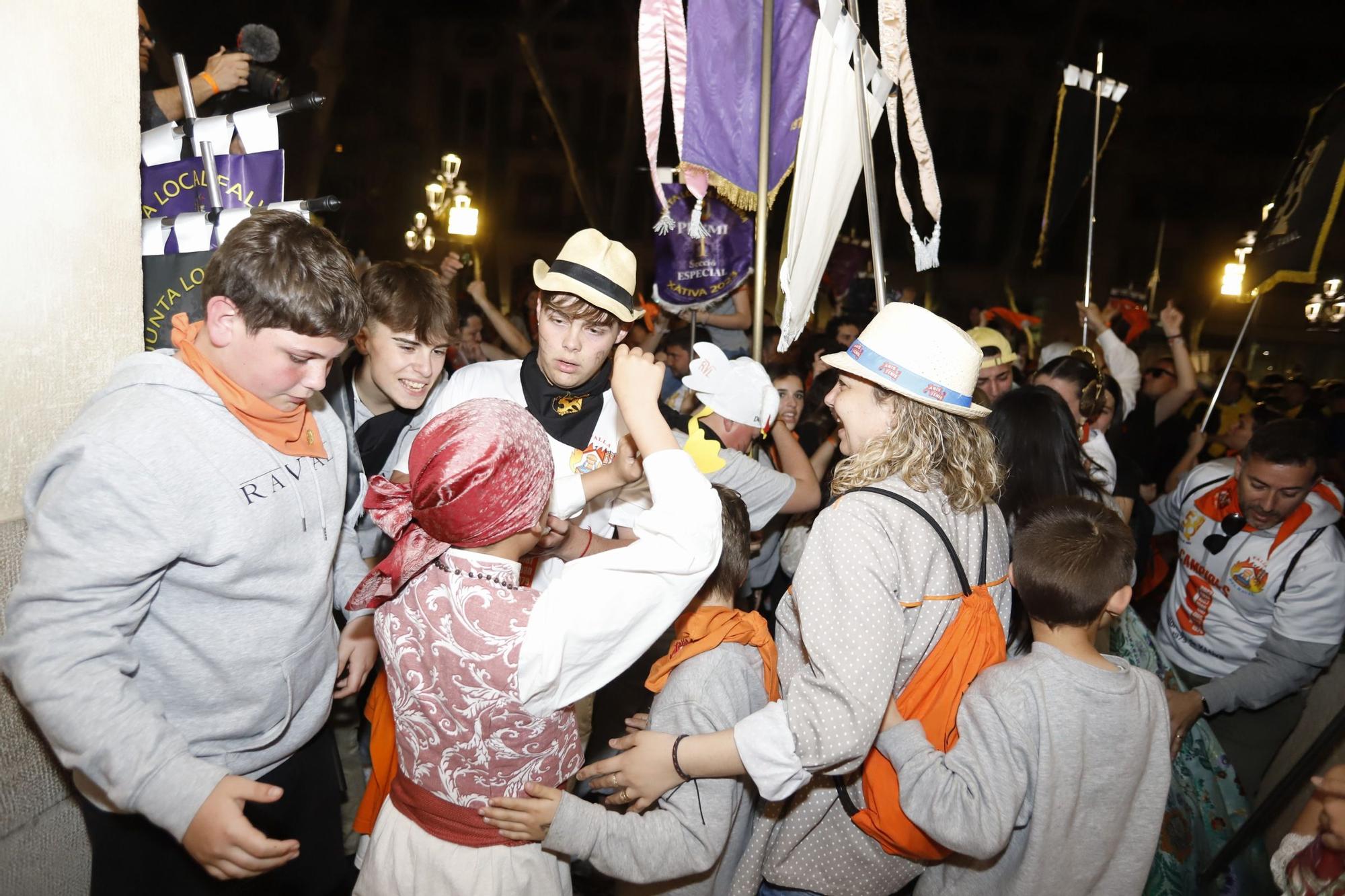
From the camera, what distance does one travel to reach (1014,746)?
1.83 meters

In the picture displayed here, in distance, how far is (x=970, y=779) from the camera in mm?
1805

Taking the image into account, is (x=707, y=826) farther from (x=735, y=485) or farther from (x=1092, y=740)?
(x=735, y=485)

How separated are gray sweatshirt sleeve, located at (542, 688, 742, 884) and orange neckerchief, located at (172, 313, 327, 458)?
41.3 inches

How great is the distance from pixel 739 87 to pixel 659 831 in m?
2.87

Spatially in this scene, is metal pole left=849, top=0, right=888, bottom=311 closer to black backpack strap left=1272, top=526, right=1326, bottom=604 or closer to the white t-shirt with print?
the white t-shirt with print

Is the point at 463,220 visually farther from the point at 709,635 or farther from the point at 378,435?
the point at 709,635

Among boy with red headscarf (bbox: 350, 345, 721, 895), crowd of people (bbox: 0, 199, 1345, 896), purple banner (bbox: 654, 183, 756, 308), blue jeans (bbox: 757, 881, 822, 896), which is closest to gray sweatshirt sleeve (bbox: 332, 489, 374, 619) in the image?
crowd of people (bbox: 0, 199, 1345, 896)

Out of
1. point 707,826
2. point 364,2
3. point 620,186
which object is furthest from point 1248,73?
point 707,826

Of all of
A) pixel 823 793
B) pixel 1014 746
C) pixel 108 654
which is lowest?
pixel 823 793

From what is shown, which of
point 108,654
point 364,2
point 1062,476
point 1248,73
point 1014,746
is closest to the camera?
point 108,654

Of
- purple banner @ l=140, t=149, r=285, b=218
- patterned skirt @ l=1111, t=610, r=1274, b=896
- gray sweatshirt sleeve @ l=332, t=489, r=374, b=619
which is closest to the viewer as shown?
gray sweatshirt sleeve @ l=332, t=489, r=374, b=619

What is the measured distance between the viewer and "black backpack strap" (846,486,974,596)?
1909 mm

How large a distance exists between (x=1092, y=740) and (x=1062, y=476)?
3.91 feet

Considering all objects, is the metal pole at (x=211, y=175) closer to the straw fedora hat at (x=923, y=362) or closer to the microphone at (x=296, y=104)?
the microphone at (x=296, y=104)
